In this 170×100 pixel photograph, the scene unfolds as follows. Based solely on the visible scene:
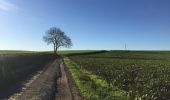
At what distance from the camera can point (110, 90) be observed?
20.7 metres

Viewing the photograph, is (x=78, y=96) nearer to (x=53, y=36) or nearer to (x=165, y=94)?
(x=165, y=94)

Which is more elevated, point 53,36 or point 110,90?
point 53,36

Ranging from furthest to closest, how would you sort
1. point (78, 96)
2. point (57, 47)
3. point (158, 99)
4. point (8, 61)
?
point (57, 47)
point (8, 61)
point (78, 96)
point (158, 99)

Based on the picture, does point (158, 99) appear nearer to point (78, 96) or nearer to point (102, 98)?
point (102, 98)

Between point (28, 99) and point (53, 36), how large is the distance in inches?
5372

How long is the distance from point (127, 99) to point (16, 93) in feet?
23.9

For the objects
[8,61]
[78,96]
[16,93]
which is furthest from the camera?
[8,61]

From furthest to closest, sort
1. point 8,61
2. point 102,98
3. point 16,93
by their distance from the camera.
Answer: point 8,61 → point 16,93 → point 102,98

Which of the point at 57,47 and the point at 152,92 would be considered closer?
the point at 152,92

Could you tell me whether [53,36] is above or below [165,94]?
above

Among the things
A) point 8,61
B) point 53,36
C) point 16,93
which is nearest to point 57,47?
point 53,36

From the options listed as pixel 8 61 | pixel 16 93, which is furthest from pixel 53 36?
pixel 16 93

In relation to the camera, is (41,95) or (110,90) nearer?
(41,95)

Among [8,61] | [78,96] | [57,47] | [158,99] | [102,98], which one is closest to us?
[158,99]
